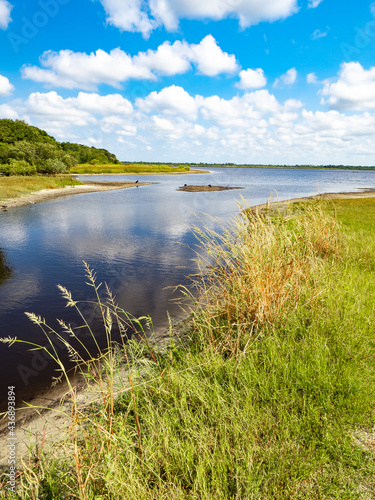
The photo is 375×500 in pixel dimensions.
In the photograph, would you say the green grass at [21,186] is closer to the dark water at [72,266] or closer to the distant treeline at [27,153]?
the dark water at [72,266]

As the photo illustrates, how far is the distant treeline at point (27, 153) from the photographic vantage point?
205 ft

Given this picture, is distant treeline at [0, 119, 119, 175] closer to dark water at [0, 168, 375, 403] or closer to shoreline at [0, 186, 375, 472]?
dark water at [0, 168, 375, 403]

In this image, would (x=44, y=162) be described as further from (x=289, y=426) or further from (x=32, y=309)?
(x=289, y=426)

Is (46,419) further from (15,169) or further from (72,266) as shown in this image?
(15,169)

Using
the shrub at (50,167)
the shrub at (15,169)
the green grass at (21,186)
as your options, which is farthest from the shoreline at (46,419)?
the shrub at (50,167)

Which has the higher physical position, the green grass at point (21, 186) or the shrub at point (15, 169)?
the shrub at point (15, 169)

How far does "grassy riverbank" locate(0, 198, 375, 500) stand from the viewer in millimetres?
2453

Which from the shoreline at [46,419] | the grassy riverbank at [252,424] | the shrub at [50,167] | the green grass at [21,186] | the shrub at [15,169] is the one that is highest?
the shrub at [50,167]

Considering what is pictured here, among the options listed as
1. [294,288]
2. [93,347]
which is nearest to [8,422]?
[93,347]

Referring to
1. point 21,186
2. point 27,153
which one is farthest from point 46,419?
point 27,153

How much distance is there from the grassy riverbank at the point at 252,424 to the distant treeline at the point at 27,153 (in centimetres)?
6941

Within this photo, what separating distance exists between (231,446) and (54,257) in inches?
544

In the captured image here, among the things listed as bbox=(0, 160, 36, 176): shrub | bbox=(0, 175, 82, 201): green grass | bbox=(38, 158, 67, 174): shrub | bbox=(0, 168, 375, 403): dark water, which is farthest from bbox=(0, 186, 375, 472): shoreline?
bbox=(38, 158, 67, 174): shrub

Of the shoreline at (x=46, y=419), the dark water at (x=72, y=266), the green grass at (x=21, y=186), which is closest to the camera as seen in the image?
the shoreline at (x=46, y=419)
